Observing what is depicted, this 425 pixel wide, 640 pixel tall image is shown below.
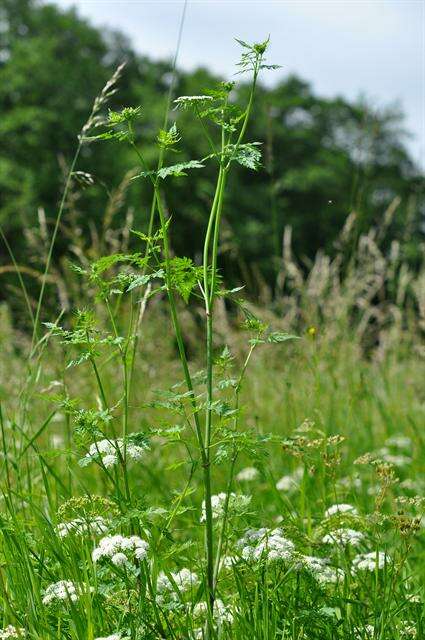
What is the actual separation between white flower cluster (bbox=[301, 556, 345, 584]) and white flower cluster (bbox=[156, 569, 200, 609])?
28cm

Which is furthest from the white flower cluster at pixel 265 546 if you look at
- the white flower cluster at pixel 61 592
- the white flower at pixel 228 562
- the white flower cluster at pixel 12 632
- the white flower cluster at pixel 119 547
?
the white flower cluster at pixel 12 632

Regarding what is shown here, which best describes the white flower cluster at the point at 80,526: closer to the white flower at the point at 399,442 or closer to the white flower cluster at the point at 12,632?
the white flower cluster at the point at 12,632

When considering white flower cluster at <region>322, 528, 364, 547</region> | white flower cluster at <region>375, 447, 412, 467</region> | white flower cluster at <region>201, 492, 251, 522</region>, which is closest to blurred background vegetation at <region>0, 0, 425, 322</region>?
white flower cluster at <region>375, 447, 412, 467</region>

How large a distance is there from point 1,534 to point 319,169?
33.4 meters

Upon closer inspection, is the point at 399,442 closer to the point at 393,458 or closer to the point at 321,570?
the point at 393,458

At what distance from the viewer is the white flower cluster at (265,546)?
1994mm

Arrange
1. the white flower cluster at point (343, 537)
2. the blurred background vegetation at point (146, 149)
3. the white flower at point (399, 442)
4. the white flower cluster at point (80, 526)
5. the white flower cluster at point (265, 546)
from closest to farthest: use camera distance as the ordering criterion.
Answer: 1. the white flower cluster at point (265, 546)
2. the white flower cluster at point (80, 526)
3. the white flower cluster at point (343, 537)
4. the white flower at point (399, 442)
5. the blurred background vegetation at point (146, 149)

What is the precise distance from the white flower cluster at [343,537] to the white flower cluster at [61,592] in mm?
658

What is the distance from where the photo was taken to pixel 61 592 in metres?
1.98

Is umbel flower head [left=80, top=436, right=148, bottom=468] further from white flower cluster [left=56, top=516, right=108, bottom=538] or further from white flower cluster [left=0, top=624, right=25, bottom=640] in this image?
white flower cluster [left=0, top=624, right=25, bottom=640]

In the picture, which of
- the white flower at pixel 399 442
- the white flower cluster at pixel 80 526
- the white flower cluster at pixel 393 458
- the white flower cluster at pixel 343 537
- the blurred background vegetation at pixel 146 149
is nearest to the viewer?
the white flower cluster at pixel 80 526

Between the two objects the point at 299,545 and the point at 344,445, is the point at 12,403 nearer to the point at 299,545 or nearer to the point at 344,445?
the point at 344,445

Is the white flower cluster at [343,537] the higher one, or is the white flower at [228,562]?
the white flower cluster at [343,537]

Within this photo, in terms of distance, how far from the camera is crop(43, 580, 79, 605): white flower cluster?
1.95 meters
